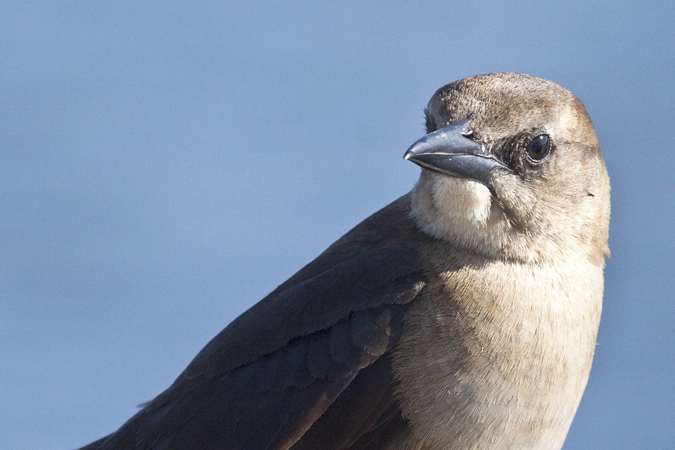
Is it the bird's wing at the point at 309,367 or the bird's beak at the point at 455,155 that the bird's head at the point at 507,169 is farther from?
the bird's wing at the point at 309,367

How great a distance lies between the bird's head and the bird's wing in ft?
0.86

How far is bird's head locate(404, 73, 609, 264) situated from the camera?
2.72 meters

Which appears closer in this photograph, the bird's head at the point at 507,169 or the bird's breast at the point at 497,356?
the bird's breast at the point at 497,356

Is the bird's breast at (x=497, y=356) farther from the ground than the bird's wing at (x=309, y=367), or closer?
closer

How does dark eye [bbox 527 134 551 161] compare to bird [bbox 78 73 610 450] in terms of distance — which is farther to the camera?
dark eye [bbox 527 134 551 161]

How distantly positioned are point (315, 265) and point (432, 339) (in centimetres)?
69

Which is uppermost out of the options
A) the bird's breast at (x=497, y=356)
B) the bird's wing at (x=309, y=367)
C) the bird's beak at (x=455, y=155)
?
the bird's beak at (x=455, y=155)

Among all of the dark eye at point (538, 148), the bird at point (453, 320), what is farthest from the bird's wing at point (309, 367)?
the dark eye at point (538, 148)

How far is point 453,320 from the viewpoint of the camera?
270 centimetres

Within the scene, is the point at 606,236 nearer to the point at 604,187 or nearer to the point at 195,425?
the point at 604,187

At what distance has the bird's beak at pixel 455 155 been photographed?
2643 mm

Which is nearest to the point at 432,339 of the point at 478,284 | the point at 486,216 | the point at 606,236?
the point at 478,284

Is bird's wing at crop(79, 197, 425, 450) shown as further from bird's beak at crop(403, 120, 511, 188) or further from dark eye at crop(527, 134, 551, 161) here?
dark eye at crop(527, 134, 551, 161)

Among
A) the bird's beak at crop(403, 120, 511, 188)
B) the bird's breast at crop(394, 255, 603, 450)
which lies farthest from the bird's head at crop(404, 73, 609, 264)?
the bird's breast at crop(394, 255, 603, 450)
